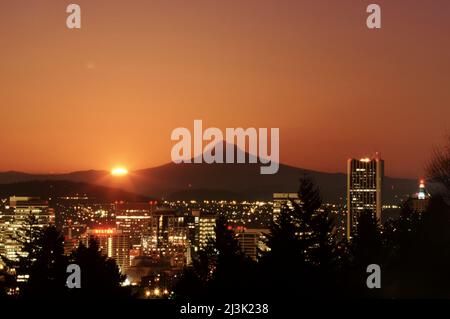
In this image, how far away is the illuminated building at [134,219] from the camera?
138 metres

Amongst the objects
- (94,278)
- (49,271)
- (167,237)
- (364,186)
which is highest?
(364,186)

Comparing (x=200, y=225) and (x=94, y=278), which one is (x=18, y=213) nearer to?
(x=200, y=225)

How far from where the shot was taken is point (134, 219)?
475 feet

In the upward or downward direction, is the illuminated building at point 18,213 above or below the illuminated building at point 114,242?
above

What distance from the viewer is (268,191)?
81.9 m

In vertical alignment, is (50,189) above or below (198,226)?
above

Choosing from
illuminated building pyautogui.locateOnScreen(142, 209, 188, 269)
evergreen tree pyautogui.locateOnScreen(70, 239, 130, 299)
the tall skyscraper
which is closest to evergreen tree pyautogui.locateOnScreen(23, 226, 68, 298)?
evergreen tree pyautogui.locateOnScreen(70, 239, 130, 299)

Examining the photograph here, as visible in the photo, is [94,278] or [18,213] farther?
[18,213]

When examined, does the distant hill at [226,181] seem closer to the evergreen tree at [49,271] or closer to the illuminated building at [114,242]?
the illuminated building at [114,242]

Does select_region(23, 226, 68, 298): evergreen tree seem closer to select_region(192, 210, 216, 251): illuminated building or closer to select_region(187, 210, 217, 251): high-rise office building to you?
select_region(187, 210, 217, 251): high-rise office building

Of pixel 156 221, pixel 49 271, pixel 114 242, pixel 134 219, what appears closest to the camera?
pixel 49 271

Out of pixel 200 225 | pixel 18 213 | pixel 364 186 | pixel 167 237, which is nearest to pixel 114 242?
pixel 167 237

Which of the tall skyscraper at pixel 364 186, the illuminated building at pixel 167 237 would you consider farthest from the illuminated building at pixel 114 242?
the tall skyscraper at pixel 364 186

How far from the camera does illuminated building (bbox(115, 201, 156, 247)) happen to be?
452 ft
